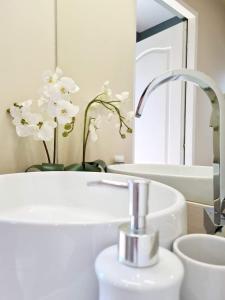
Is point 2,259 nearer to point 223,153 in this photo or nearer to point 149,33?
point 223,153

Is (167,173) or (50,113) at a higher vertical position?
(50,113)

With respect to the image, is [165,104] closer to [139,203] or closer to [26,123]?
[26,123]

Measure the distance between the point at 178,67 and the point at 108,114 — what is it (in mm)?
292

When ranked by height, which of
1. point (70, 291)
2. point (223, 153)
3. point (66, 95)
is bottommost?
point (70, 291)

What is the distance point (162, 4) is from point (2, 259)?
2.58 ft

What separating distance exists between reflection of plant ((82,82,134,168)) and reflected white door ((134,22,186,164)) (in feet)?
0.37

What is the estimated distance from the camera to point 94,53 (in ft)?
3.39

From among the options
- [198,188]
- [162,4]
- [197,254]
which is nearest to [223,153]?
[198,188]

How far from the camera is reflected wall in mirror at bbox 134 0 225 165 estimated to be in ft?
2.28

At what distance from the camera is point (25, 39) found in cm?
87

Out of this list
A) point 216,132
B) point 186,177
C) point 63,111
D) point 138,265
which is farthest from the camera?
point 63,111

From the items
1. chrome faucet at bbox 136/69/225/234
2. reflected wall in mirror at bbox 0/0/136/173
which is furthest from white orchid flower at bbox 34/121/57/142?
chrome faucet at bbox 136/69/225/234

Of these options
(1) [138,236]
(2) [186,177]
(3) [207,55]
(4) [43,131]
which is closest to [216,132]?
(2) [186,177]

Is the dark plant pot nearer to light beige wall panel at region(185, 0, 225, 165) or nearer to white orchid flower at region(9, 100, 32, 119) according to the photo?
white orchid flower at region(9, 100, 32, 119)
